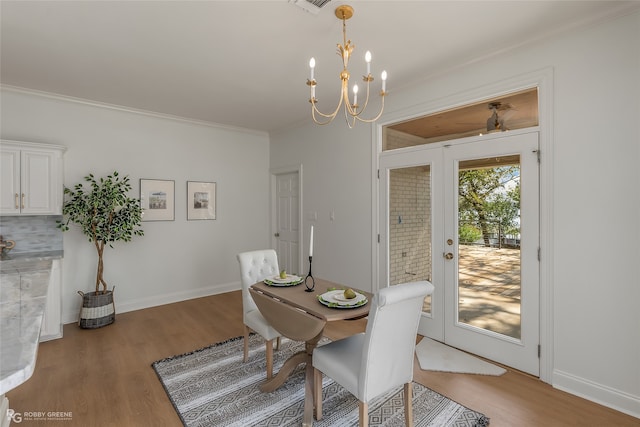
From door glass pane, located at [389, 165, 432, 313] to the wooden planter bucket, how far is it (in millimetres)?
3209

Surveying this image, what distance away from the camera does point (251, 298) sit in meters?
2.68

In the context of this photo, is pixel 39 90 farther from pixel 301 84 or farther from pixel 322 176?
pixel 322 176

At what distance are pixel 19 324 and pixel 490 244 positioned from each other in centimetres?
300

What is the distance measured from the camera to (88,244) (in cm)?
375

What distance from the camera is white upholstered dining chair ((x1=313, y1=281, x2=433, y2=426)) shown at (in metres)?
1.53

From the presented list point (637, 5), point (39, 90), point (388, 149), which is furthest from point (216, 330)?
point (637, 5)

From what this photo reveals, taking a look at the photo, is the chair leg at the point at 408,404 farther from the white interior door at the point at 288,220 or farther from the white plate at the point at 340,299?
the white interior door at the point at 288,220

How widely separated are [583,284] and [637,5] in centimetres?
181

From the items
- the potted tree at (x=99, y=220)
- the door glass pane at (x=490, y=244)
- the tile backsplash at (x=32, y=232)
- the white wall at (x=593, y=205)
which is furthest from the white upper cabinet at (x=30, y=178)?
the white wall at (x=593, y=205)

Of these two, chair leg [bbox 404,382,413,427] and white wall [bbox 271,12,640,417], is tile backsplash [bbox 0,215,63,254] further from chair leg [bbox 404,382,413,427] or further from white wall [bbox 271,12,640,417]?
white wall [bbox 271,12,640,417]

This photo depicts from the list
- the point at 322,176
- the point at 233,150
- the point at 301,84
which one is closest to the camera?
the point at 301,84

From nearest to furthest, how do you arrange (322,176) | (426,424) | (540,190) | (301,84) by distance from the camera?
(426,424)
(540,190)
(301,84)
(322,176)

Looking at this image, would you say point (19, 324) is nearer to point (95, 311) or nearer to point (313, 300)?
point (313, 300)

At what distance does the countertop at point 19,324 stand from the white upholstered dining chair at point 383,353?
1.25 meters
